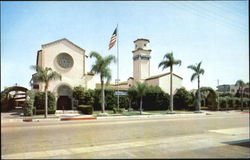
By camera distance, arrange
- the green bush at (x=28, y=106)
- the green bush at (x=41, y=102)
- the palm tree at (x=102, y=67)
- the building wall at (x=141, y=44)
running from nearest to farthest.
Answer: the green bush at (x=28, y=106) → the palm tree at (x=102, y=67) → the green bush at (x=41, y=102) → the building wall at (x=141, y=44)

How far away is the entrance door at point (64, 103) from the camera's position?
114 ft

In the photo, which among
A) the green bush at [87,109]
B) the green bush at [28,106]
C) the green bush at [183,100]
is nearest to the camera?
the green bush at [28,106]

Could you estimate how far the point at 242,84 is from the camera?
154 ft

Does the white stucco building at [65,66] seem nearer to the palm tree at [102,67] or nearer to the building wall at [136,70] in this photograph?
the palm tree at [102,67]

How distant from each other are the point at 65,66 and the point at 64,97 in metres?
4.97

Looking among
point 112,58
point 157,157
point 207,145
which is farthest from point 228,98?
point 157,157

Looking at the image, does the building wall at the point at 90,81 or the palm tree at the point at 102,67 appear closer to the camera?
the palm tree at the point at 102,67

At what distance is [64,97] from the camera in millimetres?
35594

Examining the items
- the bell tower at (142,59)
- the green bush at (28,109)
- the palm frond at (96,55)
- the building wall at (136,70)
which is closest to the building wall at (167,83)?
the bell tower at (142,59)

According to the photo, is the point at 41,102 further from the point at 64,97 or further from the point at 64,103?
the point at 64,97

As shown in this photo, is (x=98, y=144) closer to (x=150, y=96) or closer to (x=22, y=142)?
(x=22, y=142)

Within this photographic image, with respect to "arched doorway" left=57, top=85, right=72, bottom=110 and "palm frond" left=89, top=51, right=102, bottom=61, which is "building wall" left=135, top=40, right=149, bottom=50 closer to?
"arched doorway" left=57, top=85, right=72, bottom=110

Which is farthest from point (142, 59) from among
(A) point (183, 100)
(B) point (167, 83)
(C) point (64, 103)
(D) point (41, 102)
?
(D) point (41, 102)

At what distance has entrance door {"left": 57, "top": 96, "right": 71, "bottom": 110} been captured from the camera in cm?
3484
